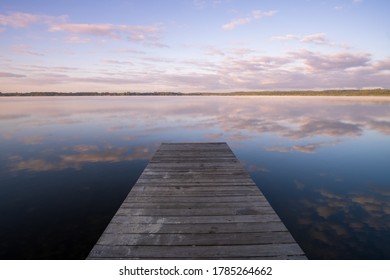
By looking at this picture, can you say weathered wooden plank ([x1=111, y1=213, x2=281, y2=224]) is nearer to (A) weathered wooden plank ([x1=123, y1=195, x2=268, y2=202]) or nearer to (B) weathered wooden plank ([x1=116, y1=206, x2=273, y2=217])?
(B) weathered wooden plank ([x1=116, y1=206, x2=273, y2=217])

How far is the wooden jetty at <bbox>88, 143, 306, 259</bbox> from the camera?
11.1ft

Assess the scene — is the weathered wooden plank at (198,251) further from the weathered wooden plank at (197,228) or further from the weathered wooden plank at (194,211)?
the weathered wooden plank at (194,211)

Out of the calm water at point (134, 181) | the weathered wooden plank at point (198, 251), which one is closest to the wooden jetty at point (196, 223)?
the weathered wooden plank at point (198, 251)

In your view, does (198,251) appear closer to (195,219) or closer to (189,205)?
(195,219)

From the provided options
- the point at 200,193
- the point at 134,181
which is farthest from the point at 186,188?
the point at 134,181

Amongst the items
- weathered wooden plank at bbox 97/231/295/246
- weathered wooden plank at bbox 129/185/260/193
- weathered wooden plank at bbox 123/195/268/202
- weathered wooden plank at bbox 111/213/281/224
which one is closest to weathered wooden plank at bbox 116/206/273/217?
weathered wooden plank at bbox 111/213/281/224

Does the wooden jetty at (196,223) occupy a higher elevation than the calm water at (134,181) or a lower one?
higher

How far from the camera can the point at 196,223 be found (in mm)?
4125

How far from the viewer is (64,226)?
5863mm

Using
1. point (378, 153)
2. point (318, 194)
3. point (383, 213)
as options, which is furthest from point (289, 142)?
point (383, 213)

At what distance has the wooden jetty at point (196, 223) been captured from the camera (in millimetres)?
3387
